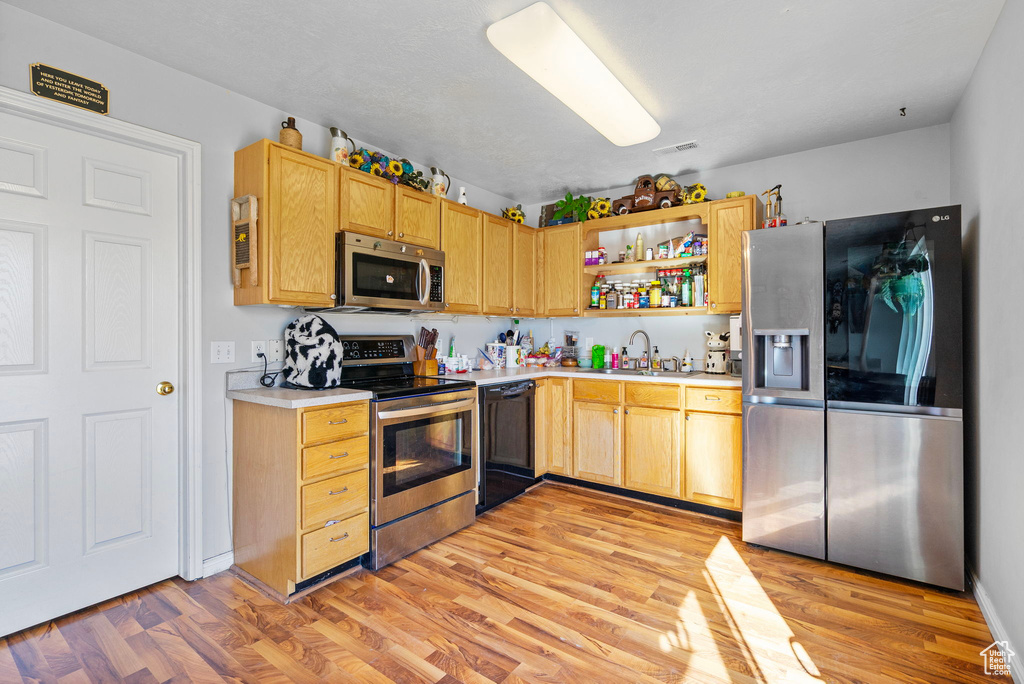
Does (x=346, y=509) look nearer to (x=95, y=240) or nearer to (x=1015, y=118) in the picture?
(x=95, y=240)

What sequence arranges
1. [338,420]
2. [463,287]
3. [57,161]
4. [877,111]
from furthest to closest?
[463,287] → [877,111] → [338,420] → [57,161]

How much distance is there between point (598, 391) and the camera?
362 cm

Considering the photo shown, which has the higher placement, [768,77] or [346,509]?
[768,77]

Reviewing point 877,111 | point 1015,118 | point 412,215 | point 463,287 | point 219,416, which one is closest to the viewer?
point 1015,118

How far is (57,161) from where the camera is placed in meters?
2.02

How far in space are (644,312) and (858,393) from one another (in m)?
1.63

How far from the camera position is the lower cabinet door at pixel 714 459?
307cm

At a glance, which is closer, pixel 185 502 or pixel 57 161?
pixel 57 161

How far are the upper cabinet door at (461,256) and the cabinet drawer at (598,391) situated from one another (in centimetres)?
100

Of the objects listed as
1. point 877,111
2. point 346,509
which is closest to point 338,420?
point 346,509

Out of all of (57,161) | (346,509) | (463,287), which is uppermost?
(57,161)

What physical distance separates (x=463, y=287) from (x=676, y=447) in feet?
6.29

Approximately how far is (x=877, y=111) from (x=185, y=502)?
4379 millimetres

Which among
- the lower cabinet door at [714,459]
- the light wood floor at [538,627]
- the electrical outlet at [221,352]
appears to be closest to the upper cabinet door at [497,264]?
the lower cabinet door at [714,459]
